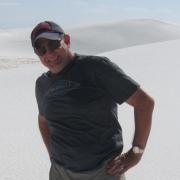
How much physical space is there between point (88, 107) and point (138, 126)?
0.26 metres

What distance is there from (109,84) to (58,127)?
35cm

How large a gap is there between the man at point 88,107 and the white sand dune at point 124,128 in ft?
7.29

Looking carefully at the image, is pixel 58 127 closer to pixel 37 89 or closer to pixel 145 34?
pixel 37 89

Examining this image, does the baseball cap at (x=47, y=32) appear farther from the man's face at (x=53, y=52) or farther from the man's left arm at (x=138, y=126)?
the man's left arm at (x=138, y=126)

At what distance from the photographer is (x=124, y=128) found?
6.25 m

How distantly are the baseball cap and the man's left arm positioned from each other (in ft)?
1.51

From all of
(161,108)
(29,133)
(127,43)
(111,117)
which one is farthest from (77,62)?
(127,43)

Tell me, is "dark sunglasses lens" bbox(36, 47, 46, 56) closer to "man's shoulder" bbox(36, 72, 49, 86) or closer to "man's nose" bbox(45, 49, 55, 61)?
"man's nose" bbox(45, 49, 55, 61)

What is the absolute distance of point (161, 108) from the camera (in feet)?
24.4

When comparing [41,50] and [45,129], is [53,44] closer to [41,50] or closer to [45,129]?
[41,50]

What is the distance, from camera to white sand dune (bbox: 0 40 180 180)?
4.67 metres

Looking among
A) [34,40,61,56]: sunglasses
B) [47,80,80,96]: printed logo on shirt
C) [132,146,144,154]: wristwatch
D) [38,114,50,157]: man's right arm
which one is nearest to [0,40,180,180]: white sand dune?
Result: [38,114,50,157]: man's right arm

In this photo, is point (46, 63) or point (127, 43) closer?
point (46, 63)

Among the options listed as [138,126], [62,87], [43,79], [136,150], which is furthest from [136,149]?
[43,79]
